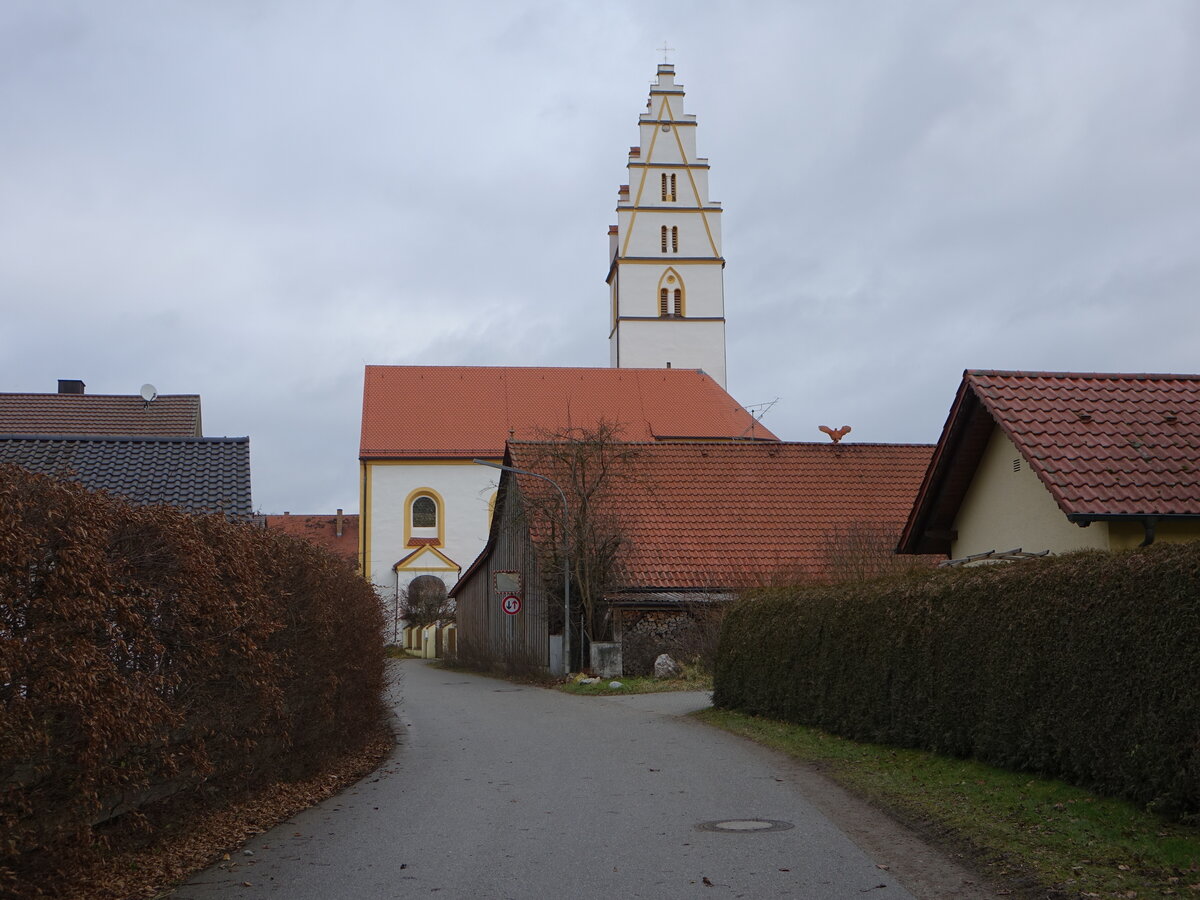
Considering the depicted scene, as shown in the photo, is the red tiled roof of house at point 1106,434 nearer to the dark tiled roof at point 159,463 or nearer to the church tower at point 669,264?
the dark tiled roof at point 159,463

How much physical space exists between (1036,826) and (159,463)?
18086 millimetres

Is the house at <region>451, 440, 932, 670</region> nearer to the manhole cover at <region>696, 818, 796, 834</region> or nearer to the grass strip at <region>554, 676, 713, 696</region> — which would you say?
the grass strip at <region>554, 676, 713, 696</region>

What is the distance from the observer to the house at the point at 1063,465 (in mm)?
13992

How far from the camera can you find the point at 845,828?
365 inches

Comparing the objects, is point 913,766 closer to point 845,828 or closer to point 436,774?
point 845,828

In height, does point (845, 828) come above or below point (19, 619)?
below

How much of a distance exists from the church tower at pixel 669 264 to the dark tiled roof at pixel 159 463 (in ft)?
155

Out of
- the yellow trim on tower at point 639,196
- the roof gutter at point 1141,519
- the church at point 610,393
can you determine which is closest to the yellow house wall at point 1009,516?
the roof gutter at point 1141,519

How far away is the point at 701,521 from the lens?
32250 mm

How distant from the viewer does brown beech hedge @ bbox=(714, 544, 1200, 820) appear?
8.23 meters

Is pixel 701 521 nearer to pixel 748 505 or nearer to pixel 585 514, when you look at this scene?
pixel 748 505

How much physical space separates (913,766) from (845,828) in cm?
285

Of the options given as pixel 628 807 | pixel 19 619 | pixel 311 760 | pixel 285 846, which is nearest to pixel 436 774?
pixel 311 760

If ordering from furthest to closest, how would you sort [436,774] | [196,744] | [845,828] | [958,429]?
1. [958,429]
2. [436,774]
3. [845,828]
4. [196,744]
